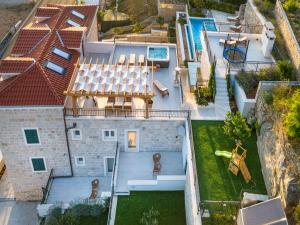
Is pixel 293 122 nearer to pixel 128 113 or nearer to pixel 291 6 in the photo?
pixel 128 113

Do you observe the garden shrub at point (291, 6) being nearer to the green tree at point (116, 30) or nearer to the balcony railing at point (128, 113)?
the balcony railing at point (128, 113)

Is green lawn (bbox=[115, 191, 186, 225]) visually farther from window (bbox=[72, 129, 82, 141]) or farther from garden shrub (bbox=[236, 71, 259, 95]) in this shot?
garden shrub (bbox=[236, 71, 259, 95])

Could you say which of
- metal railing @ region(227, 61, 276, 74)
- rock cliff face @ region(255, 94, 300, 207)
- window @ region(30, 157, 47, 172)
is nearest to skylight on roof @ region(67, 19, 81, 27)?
window @ region(30, 157, 47, 172)

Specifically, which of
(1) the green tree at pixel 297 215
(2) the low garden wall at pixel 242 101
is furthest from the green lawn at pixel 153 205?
(1) the green tree at pixel 297 215

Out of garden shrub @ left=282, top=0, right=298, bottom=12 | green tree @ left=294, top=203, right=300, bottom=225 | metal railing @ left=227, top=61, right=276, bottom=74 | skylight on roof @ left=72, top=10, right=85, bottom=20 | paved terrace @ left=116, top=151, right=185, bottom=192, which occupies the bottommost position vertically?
green tree @ left=294, top=203, right=300, bottom=225

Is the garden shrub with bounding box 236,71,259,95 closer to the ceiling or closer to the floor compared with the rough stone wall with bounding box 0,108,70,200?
closer to the ceiling
